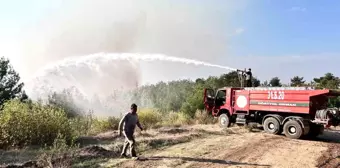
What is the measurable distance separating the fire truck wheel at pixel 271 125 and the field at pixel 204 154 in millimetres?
1621

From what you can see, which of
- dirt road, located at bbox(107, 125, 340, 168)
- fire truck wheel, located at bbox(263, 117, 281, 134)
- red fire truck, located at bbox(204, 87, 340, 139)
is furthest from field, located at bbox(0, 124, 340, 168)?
fire truck wheel, located at bbox(263, 117, 281, 134)

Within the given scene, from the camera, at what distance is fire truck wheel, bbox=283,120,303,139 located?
650 inches

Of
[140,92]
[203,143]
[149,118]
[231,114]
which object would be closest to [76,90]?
[140,92]

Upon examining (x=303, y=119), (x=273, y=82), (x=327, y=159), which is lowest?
(x=327, y=159)

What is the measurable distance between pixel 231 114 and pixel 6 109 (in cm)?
1158

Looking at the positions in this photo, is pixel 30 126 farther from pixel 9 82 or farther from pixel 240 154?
pixel 9 82

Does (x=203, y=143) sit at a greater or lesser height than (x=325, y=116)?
lesser

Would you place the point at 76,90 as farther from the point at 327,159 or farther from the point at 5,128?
the point at 327,159

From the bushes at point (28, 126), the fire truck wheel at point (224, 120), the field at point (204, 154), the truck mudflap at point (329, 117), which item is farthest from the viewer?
the fire truck wheel at point (224, 120)

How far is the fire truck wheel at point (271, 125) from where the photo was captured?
17.7 m

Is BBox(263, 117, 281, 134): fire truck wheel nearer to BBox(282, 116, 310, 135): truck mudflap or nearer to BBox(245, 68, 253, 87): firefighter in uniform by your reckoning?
BBox(282, 116, 310, 135): truck mudflap

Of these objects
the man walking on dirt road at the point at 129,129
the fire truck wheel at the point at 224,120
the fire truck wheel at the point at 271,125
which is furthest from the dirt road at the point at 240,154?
the fire truck wheel at the point at 224,120

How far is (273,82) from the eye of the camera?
1441 inches

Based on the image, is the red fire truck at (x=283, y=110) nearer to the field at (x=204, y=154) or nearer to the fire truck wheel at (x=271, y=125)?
the fire truck wheel at (x=271, y=125)
